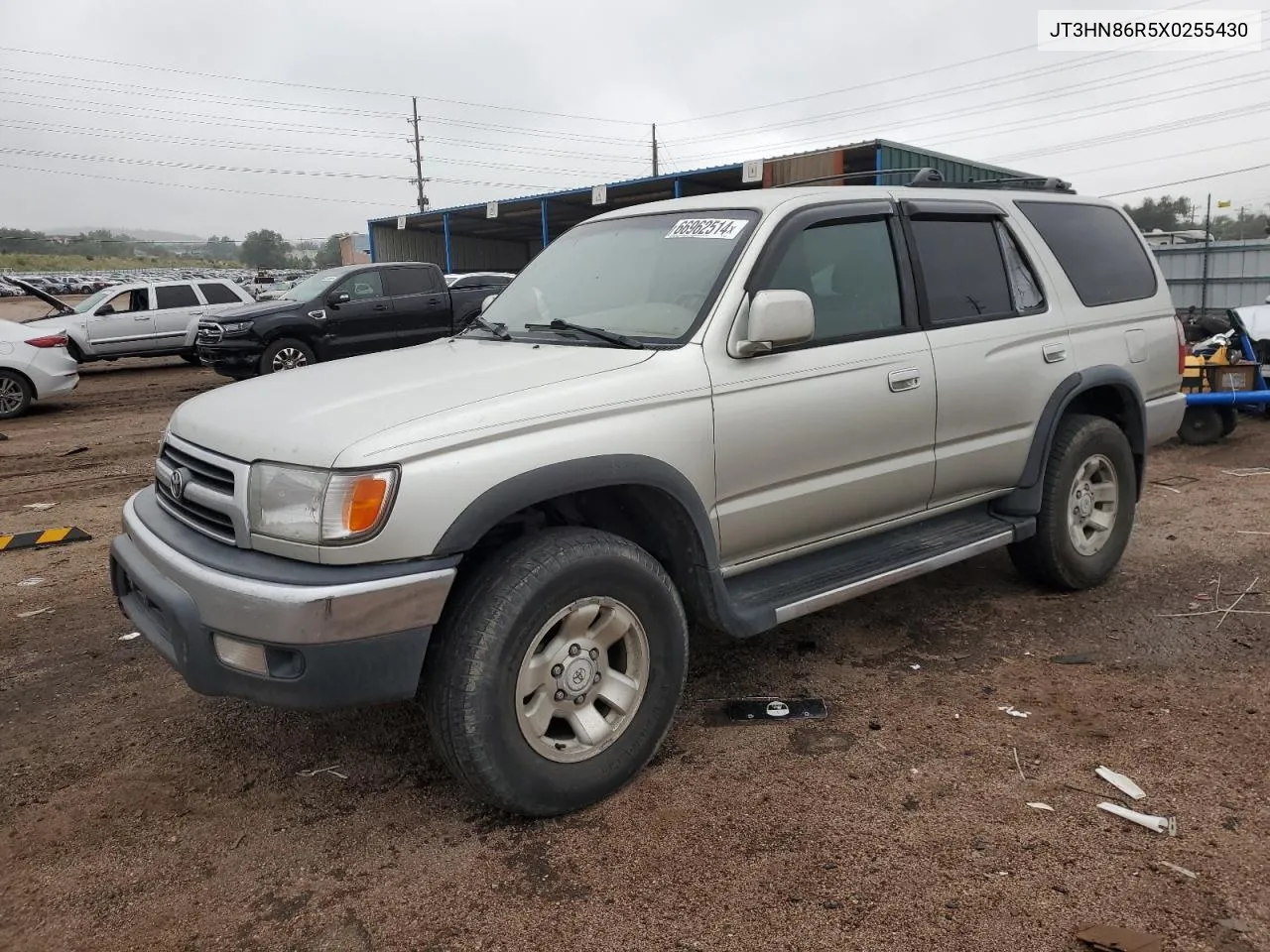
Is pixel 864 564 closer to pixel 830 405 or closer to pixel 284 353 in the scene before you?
pixel 830 405

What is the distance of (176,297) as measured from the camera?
17672 mm

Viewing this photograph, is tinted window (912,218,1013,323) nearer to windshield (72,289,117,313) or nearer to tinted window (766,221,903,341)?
tinted window (766,221,903,341)

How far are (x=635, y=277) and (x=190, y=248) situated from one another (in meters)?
123

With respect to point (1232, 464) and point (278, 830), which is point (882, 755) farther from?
point (1232, 464)

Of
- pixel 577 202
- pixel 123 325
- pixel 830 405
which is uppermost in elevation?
pixel 577 202

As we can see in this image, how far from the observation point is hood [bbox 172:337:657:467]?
8.92 ft

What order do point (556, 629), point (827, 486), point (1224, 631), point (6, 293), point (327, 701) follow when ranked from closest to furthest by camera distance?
point (327, 701), point (556, 629), point (827, 486), point (1224, 631), point (6, 293)

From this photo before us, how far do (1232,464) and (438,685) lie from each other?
7898mm

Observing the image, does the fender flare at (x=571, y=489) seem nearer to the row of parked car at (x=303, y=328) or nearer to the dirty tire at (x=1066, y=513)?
the dirty tire at (x=1066, y=513)

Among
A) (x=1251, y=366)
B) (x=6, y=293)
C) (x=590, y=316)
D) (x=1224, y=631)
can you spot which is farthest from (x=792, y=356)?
(x=6, y=293)

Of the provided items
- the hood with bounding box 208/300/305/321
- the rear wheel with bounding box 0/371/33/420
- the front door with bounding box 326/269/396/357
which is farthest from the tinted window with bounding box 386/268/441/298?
the rear wheel with bounding box 0/371/33/420

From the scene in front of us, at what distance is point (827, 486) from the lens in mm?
3588

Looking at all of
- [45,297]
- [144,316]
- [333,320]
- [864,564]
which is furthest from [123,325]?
[864,564]

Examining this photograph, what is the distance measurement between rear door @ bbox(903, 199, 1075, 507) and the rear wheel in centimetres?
1203
